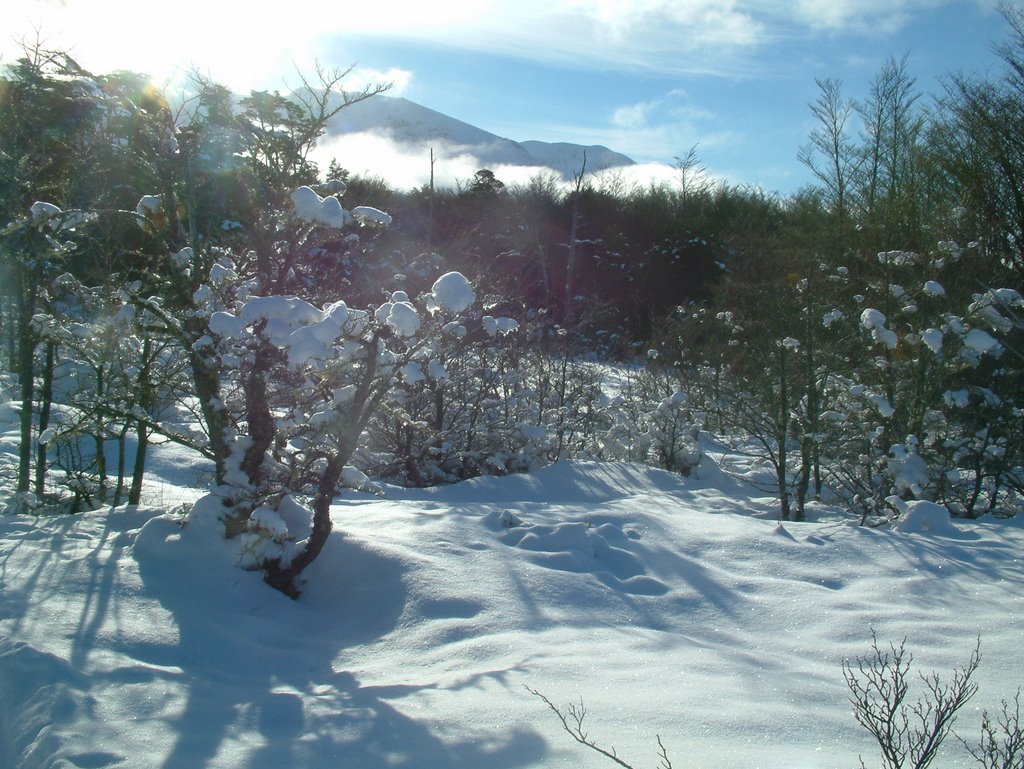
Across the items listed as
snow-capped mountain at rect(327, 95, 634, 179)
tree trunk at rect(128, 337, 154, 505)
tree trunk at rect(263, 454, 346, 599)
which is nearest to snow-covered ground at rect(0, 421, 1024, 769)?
tree trunk at rect(263, 454, 346, 599)

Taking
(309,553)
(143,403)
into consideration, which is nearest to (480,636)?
(309,553)

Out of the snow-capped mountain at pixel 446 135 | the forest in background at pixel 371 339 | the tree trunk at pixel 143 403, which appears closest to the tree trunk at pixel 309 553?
the forest in background at pixel 371 339

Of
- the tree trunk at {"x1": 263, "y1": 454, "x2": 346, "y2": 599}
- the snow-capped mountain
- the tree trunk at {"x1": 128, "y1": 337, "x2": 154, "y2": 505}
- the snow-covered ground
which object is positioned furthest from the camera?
the snow-capped mountain

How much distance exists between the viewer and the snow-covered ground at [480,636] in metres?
2.91

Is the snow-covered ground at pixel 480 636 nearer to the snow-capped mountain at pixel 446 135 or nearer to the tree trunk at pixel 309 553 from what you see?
the tree trunk at pixel 309 553

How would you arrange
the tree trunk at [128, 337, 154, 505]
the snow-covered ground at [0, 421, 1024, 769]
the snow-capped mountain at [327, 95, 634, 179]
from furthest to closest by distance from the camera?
the snow-capped mountain at [327, 95, 634, 179], the tree trunk at [128, 337, 154, 505], the snow-covered ground at [0, 421, 1024, 769]

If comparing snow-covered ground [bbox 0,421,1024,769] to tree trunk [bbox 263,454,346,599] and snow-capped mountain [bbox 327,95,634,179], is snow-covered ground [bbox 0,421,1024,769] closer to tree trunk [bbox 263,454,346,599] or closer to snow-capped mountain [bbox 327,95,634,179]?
tree trunk [bbox 263,454,346,599]

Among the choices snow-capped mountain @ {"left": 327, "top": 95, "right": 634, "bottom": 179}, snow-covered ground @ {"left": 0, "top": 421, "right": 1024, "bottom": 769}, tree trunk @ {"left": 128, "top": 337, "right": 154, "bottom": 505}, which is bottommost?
snow-covered ground @ {"left": 0, "top": 421, "right": 1024, "bottom": 769}

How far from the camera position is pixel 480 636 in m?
4.10

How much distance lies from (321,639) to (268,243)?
7.64 ft

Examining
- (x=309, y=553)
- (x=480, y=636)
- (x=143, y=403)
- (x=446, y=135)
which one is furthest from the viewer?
(x=446, y=135)

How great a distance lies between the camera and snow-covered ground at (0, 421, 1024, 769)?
291cm

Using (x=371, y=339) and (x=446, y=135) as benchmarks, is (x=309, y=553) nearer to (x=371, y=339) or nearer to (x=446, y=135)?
(x=371, y=339)

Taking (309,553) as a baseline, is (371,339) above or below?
above
